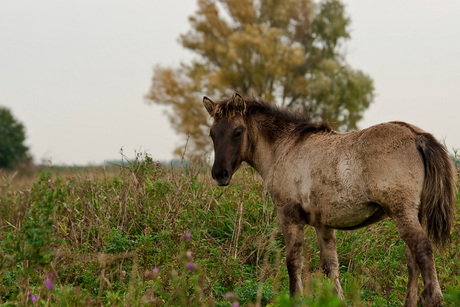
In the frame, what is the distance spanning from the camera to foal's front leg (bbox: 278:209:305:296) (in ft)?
17.1

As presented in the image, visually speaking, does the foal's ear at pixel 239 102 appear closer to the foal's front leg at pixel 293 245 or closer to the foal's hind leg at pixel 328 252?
the foal's front leg at pixel 293 245

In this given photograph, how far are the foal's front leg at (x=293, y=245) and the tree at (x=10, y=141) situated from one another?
37854 millimetres

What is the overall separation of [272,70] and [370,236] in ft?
95.1

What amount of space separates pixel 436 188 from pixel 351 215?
2.65 ft

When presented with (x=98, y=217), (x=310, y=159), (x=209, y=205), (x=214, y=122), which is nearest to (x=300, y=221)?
(x=310, y=159)

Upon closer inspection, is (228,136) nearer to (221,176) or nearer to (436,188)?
(221,176)

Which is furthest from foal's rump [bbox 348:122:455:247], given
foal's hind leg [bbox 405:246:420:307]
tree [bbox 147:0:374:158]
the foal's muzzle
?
tree [bbox 147:0:374:158]

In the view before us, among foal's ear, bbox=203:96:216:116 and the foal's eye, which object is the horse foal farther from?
foal's ear, bbox=203:96:216:116

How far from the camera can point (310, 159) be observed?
205 inches

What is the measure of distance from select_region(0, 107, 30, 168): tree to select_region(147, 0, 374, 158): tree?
12585mm

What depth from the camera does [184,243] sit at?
544 cm

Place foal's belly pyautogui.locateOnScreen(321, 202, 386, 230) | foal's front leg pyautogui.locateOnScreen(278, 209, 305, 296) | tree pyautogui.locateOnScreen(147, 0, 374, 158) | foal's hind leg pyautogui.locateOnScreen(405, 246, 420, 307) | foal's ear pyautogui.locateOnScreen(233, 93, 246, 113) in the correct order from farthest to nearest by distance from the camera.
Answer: tree pyautogui.locateOnScreen(147, 0, 374, 158), foal's ear pyautogui.locateOnScreen(233, 93, 246, 113), foal's front leg pyautogui.locateOnScreen(278, 209, 305, 296), foal's hind leg pyautogui.locateOnScreen(405, 246, 420, 307), foal's belly pyautogui.locateOnScreen(321, 202, 386, 230)

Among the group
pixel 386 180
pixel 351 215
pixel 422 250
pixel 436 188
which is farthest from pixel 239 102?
pixel 422 250

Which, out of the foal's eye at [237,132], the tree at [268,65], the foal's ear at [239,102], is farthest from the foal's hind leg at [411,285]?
the tree at [268,65]
